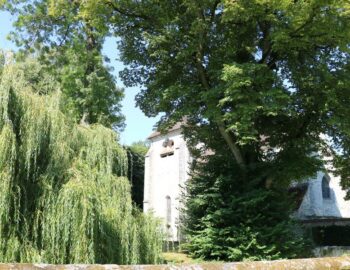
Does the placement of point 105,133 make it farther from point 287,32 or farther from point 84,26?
point 84,26

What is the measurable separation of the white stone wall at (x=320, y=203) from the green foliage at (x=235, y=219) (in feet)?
49.0

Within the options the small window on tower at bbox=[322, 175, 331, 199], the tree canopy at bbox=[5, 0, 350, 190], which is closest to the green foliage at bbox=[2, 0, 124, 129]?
the tree canopy at bbox=[5, 0, 350, 190]

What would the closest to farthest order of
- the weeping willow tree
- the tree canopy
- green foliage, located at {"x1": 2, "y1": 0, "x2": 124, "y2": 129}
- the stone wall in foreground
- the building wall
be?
the stone wall in foreground → the weeping willow tree → the tree canopy → green foliage, located at {"x1": 2, "y1": 0, "x2": 124, "y2": 129} → the building wall

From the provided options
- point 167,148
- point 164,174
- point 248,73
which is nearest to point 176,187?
point 164,174

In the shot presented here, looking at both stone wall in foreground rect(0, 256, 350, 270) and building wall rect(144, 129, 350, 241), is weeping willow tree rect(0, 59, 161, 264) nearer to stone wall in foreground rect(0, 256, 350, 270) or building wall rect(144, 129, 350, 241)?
stone wall in foreground rect(0, 256, 350, 270)

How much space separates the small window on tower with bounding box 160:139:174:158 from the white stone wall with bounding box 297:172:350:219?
1277 centimetres

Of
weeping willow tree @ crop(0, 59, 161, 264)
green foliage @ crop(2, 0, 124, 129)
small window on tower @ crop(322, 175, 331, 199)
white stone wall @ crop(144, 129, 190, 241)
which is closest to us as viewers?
weeping willow tree @ crop(0, 59, 161, 264)

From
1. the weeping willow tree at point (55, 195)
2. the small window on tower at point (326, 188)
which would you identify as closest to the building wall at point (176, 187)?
the small window on tower at point (326, 188)

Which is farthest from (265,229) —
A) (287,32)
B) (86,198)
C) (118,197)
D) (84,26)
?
(84,26)

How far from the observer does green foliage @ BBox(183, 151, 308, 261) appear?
18625 mm

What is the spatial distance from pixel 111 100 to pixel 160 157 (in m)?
17.7

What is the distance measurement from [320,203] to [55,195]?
1209 inches

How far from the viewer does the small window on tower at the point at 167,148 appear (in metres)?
42.3

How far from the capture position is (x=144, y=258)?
448 inches
